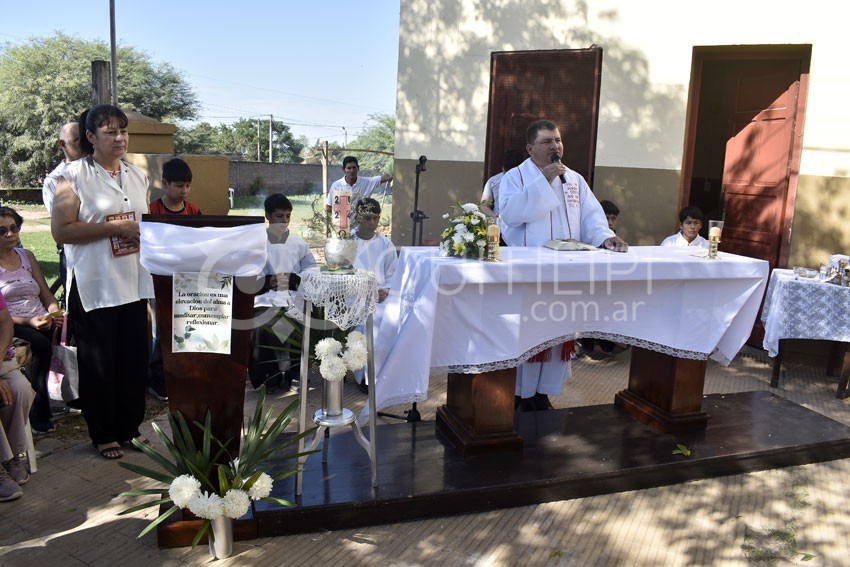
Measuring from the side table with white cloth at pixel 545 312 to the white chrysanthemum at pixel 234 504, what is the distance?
35.5 inches

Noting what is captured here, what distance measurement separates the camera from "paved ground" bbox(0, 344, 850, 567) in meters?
3.09

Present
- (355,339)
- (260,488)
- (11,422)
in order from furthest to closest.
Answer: (11,422)
(355,339)
(260,488)

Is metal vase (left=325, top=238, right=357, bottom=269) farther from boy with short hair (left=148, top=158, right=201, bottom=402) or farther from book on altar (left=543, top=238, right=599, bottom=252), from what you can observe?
book on altar (left=543, top=238, right=599, bottom=252)

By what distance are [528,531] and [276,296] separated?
8.87 feet

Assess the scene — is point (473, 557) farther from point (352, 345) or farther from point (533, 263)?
point (533, 263)

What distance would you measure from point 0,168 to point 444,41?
25235 millimetres

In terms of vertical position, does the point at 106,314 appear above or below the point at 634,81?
below

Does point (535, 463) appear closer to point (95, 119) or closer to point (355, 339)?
point (355, 339)

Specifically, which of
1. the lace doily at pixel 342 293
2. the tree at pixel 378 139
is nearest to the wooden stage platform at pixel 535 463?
the lace doily at pixel 342 293

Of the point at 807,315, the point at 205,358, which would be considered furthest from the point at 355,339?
the point at 807,315

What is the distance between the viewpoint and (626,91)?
23.4ft

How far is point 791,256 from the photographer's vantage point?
21.4 feet

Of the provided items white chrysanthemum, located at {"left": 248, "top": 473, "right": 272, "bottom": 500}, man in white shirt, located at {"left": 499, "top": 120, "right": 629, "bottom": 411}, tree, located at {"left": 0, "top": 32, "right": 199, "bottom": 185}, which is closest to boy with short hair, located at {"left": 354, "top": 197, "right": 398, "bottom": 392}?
man in white shirt, located at {"left": 499, "top": 120, "right": 629, "bottom": 411}

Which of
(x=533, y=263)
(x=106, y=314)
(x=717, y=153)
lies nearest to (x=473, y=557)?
(x=533, y=263)
